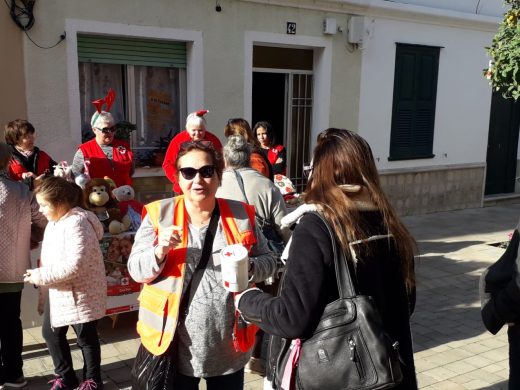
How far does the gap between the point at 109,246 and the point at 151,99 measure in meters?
3.40

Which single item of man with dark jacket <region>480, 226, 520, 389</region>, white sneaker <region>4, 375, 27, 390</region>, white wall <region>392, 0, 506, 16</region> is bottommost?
white sneaker <region>4, 375, 27, 390</region>

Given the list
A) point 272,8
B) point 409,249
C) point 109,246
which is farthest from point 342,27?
A: point 409,249

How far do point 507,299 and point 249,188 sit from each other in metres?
1.82

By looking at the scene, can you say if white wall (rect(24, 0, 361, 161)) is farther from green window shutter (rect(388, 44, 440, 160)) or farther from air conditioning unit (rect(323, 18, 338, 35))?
green window shutter (rect(388, 44, 440, 160))

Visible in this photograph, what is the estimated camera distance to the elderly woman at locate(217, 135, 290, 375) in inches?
141

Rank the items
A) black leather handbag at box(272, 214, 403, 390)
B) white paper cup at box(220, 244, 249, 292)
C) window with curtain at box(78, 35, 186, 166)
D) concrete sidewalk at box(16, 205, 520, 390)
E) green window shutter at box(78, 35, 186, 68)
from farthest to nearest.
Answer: window with curtain at box(78, 35, 186, 166) < green window shutter at box(78, 35, 186, 68) < concrete sidewalk at box(16, 205, 520, 390) < white paper cup at box(220, 244, 249, 292) < black leather handbag at box(272, 214, 403, 390)

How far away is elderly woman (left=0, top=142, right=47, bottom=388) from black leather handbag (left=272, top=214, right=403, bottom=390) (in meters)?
2.50

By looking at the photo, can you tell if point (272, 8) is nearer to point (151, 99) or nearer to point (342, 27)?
point (342, 27)

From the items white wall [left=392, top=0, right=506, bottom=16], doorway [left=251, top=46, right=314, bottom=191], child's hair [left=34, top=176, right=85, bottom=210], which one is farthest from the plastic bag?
white wall [left=392, top=0, right=506, bottom=16]

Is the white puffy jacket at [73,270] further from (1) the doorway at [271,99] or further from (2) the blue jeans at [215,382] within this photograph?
(1) the doorway at [271,99]

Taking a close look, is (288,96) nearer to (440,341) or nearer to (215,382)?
(440,341)

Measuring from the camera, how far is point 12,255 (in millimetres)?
3480

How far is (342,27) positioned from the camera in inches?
340

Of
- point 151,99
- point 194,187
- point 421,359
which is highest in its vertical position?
point 151,99
